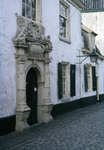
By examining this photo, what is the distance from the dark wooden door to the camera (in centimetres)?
911

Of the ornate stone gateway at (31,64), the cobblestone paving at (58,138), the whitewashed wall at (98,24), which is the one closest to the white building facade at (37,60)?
the ornate stone gateway at (31,64)

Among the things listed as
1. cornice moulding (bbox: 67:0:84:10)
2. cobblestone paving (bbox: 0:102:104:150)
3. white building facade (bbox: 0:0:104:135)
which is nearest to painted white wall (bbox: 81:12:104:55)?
cornice moulding (bbox: 67:0:84:10)

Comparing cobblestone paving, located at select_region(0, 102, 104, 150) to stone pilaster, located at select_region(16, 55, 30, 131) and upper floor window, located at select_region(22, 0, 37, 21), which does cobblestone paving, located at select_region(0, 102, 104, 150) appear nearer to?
stone pilaster, located at select_region(16, 55, 30, 131)

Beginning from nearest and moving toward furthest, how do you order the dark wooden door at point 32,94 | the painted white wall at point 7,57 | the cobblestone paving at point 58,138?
the cobblestone paving at point 58,138 < the painted white wall at point 7,57 < the dark wooden door at point 32,94

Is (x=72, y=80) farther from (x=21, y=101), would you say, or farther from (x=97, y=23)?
(x=97, y=23)

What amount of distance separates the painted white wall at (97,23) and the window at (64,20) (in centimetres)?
935

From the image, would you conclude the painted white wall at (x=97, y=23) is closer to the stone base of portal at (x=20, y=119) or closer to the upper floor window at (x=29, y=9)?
the upper floor window at (x=29, y=9)

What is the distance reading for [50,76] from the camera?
34.7 ft

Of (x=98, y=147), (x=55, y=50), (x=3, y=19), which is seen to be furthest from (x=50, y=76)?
(x=98, y=147)

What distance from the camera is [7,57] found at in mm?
7629

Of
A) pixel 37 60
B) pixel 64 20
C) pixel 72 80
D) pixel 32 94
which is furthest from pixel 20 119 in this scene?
pixel 64 20

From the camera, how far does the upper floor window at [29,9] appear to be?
8.78 metres

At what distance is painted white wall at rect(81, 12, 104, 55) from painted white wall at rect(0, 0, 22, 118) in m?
14.8

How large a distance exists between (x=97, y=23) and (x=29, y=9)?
45.1ft
